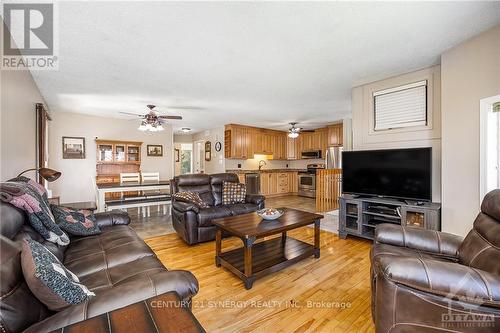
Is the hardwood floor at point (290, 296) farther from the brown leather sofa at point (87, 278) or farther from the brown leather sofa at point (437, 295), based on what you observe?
the brown leather sofa at point (87, 278)

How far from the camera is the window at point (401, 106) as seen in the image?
10.1ft

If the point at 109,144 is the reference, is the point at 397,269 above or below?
below

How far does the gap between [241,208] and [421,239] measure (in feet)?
8.11

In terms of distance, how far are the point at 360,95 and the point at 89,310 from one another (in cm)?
A: 417

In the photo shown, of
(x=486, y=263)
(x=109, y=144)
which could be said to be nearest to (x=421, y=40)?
(x=486, y=263)

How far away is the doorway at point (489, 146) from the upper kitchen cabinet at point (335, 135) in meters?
4.64

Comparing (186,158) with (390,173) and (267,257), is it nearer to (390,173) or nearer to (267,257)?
(267,257)

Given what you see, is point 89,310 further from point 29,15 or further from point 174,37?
point 29,15

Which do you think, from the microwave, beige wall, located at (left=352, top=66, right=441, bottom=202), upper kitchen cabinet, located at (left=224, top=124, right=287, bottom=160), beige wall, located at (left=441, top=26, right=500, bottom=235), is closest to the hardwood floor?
beige wall, located at (left=441, top=26, right=500, bottom=235)

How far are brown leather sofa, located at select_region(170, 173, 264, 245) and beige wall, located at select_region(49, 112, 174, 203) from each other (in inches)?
130

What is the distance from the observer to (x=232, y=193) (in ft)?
13.2

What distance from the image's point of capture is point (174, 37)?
7.26 feet

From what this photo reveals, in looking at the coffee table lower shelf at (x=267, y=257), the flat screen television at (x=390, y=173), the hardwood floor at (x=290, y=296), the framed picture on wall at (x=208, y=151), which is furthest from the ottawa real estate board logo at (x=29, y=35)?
the framed picture on wall at (x=208, y=151)

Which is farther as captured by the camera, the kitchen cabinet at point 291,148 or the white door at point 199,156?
the white door at point 199,156
